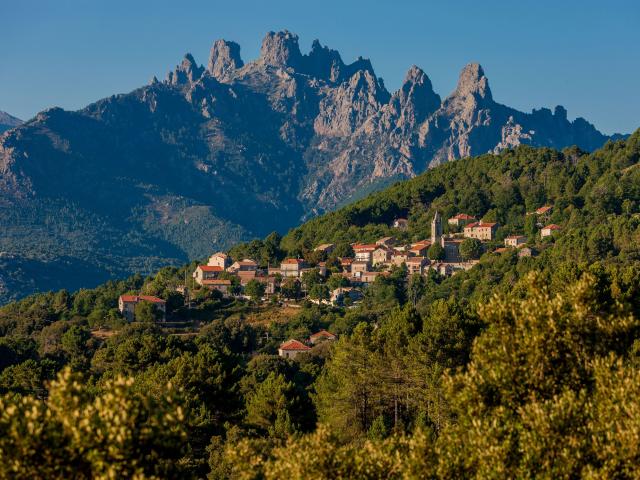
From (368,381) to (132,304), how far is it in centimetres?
6216

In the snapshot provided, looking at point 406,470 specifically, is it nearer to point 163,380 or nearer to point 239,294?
point 163,380

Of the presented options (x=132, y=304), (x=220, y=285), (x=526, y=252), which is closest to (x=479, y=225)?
(x=526, y=252)

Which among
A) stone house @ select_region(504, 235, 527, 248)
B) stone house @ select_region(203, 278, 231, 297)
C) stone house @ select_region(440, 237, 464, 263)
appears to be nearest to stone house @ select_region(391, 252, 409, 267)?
stone house @ select_region(440, 237, 464, 263)

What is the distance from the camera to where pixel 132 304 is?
345ft

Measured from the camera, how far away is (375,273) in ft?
397

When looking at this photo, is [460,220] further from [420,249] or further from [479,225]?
[420,249]

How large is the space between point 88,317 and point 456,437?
271 ft

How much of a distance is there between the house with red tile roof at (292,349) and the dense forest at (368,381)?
11.9ft

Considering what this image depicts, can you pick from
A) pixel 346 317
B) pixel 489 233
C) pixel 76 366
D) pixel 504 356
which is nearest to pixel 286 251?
pixel 489 233

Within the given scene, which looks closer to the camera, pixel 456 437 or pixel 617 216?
pixel 456 437

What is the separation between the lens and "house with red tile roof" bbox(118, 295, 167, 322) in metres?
103

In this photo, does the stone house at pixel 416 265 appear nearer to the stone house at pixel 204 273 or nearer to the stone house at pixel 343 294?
the stone house at pixel 343 294

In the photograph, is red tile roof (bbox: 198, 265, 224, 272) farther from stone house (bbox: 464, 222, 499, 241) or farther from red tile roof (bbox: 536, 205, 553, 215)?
red tile roof (bbox: 536, 205, 553, 215)

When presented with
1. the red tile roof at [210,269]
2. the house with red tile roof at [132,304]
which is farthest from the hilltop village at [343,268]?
the red tile roof at [210,269]
